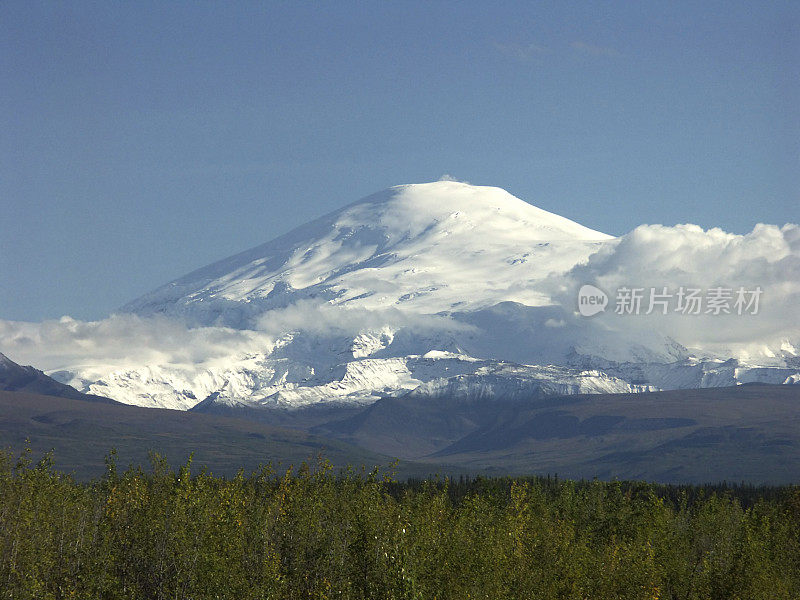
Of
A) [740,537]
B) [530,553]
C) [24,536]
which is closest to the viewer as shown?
[24,536]

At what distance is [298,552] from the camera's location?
67.1 meters

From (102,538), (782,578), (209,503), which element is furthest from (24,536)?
(782,578)

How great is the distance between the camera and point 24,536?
6581cm

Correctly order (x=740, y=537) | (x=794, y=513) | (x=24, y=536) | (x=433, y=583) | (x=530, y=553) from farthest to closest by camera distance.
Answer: (x=794, y=513), (x=740, y=537), (x=530, y=553), (x=24, y=536), (x=433, y=583)

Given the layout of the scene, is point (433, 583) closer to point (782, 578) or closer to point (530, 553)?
point (530, 553)

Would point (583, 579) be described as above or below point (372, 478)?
below

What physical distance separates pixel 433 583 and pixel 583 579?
893 cm

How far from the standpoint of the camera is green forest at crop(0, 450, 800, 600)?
58.0 meters

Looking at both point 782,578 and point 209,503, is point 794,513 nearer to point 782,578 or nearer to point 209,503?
point 782,578

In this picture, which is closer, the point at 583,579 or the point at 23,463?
the point at 583,579

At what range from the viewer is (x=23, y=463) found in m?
71.8

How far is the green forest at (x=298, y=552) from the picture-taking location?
5800 cm

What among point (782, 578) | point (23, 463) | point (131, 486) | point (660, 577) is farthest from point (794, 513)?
point (23, 463)

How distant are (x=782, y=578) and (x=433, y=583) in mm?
34815
